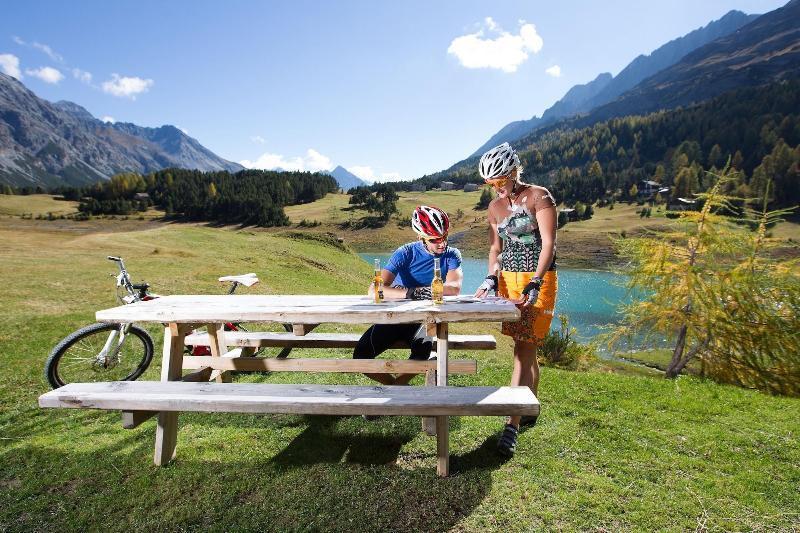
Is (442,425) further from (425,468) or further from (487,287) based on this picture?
(487,287)

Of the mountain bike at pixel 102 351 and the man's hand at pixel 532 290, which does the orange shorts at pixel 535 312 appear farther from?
the mountain bike at pixel 102 351

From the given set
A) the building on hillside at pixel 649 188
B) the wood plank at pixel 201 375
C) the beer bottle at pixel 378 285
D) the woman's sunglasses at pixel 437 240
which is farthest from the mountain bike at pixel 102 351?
the building on hillside at pixel 649 188

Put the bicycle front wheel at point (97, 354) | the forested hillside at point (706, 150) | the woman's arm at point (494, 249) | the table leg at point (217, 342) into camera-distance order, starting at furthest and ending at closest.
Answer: the forested hillside at point (706, 150)
the bicycle front wheel at point (97, 354)
the table leg at point (217, 342)
the woman's arm at point (494, 249)

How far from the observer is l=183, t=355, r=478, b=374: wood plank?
5.27m

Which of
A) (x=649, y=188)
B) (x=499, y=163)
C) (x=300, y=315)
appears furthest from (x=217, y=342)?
(x=649, y=188)

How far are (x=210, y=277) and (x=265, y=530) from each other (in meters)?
18.8

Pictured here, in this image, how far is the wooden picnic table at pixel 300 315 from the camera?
4457 millimetres

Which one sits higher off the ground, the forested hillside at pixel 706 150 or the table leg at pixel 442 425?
the forested hillside at pixel 706 150

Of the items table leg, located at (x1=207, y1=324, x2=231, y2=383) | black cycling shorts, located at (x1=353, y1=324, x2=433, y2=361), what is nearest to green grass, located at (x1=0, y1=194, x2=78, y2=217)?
table leg, located at (x1=207, y1=324, x2=231, y2=383)

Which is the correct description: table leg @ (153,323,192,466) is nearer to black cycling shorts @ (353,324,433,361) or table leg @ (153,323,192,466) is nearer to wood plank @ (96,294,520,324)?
wood plank @ (96,294,520,324)

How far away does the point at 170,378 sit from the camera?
5.20 m

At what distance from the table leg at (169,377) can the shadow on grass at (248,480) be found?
0.53 ft

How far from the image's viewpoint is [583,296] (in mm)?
51531

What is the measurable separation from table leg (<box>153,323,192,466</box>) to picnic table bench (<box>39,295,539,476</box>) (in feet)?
0.04
